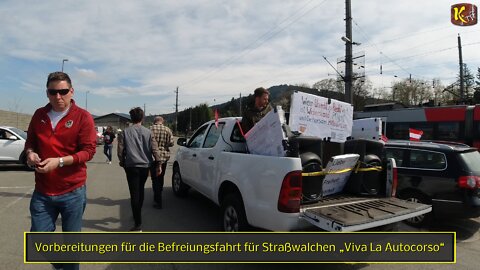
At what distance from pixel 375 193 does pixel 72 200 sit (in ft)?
12.1

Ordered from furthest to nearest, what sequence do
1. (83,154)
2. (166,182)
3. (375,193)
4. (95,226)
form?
(166,182), (95,226), (375,193), (83,154)

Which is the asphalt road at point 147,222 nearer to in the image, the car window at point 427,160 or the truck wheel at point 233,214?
the truck wheel at point 233,214

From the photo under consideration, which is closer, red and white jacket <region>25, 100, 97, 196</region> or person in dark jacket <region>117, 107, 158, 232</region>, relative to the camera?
red and white jacket <region>25, 100, 97, 196</region>

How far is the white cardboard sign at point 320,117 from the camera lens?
4.35m

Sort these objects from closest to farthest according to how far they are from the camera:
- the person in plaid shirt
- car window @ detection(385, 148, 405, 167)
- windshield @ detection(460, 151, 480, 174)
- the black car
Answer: the black car, windshield @ detection(460, 151, 480, 174), car window @ detection(385, 148, 405, 167), the person in plaid shirt

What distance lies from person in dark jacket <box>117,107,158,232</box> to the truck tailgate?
2761 mm

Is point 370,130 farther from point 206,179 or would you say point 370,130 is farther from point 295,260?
point 206,179

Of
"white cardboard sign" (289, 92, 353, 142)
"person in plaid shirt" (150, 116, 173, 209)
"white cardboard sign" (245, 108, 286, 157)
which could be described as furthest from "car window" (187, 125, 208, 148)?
"white cardboard sign" (289, 92, 353, 142)

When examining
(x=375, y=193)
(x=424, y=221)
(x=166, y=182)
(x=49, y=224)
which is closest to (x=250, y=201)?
(x=375, y=193)

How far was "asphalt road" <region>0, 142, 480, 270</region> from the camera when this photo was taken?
423 centimetres

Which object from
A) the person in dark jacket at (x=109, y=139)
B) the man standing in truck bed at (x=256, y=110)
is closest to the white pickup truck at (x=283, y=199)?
the man standing in truck bed at (x=256, y=110)

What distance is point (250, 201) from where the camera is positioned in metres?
4.16

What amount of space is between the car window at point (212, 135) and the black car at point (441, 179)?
338 cm

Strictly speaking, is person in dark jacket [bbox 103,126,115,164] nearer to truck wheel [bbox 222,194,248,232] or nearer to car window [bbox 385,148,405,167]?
truck wheel [bbox 222,194,248,232]
